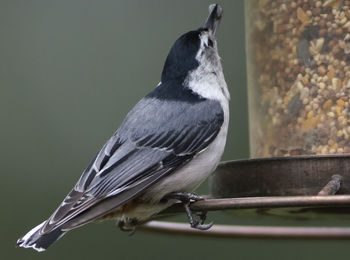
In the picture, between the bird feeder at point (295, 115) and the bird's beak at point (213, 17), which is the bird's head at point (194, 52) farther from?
the bird feeder at point (295, 115)

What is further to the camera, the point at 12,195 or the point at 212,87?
the point at 12,195

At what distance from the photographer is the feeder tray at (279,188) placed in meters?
3.30

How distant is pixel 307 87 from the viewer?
363 cm

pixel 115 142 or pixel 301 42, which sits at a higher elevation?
pixel 301 42

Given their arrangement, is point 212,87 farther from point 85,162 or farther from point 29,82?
point 29,82

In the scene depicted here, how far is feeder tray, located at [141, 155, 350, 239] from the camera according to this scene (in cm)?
330

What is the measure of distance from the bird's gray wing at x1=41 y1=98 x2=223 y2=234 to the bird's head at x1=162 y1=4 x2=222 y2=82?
16 cm

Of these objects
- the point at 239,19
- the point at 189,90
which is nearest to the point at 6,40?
the point at 239,19

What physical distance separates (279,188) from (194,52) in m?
0.73

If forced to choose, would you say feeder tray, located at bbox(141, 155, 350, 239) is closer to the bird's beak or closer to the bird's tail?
the bird's tail

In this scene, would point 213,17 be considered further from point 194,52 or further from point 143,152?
point 143,152

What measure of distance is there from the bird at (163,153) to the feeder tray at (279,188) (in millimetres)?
121

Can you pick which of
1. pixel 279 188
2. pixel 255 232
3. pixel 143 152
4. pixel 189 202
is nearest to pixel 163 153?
pixel 143 152

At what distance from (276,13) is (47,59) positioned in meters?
3.01
